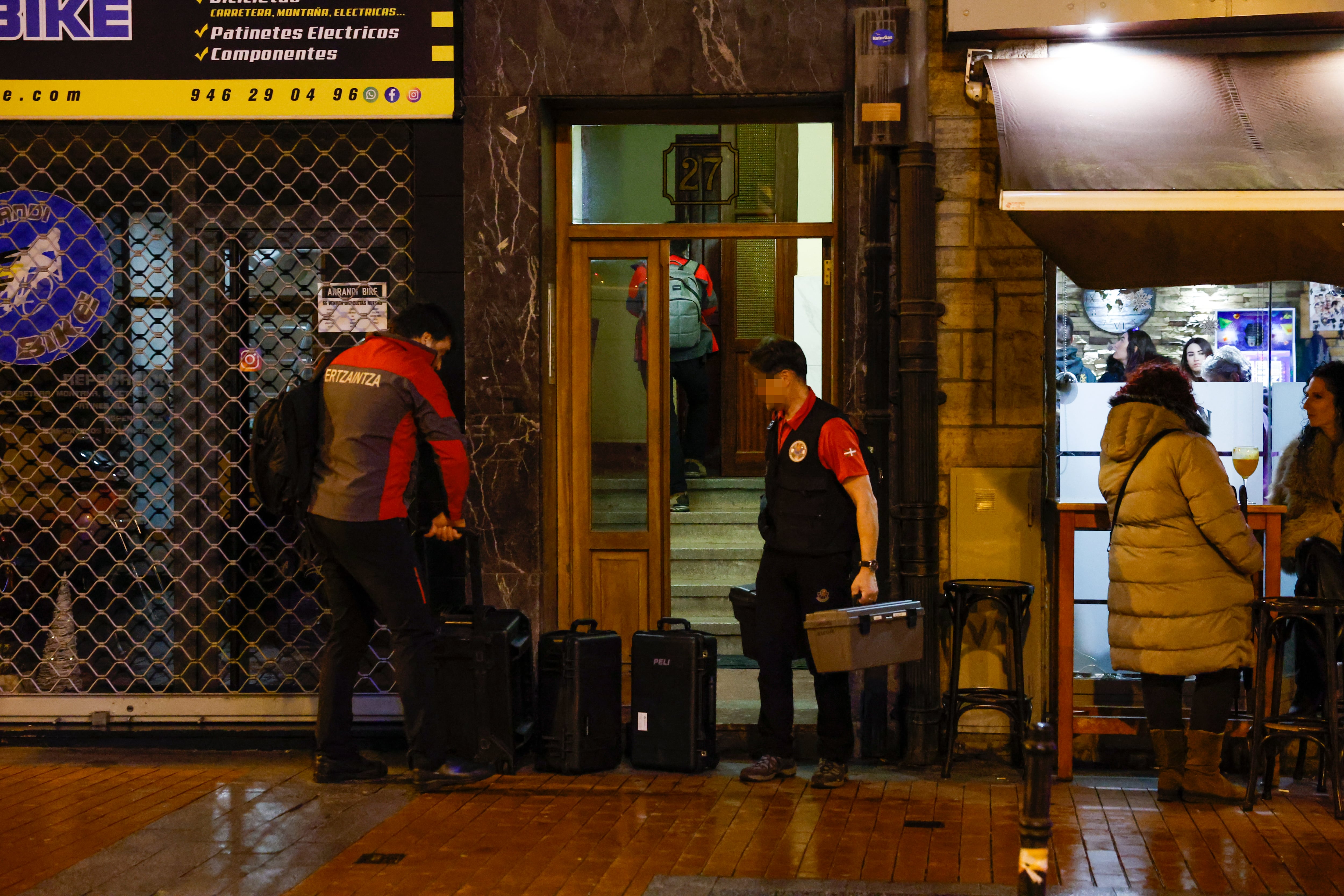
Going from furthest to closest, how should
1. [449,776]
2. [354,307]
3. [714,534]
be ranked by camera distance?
[714,534]
[354,307]
[449,776]

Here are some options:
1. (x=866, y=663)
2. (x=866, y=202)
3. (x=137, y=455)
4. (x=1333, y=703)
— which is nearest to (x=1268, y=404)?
(x=1333, y=703)

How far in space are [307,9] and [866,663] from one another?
14.2ft

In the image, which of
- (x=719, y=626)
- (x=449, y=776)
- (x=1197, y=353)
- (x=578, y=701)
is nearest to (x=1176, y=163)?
(x=1197, y=353)

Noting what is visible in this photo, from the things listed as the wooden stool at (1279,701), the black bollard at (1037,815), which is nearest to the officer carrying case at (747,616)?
the wooden stool at (1279,701)

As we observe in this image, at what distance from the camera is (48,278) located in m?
6.86

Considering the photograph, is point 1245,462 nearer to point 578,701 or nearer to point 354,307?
point 578,701

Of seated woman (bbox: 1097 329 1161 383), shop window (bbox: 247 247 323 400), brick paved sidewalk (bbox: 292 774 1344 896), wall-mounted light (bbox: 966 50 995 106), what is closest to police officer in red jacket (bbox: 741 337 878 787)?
brick paved sidewalk (bbox: 292 774 1344 896)

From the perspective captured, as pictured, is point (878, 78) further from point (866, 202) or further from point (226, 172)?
point (226, 172)

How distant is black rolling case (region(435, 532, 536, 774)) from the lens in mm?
5977

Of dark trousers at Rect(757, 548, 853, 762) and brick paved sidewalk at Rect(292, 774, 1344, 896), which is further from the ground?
dark trousers at Rect(757, 548, 853, 762)

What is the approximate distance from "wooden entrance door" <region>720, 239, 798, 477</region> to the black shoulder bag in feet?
10.4

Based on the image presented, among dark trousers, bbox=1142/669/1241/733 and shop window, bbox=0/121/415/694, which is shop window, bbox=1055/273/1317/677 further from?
shop window, bbox=0/121/415/694

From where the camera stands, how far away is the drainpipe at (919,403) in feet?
20.4

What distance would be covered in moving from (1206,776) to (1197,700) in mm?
331
